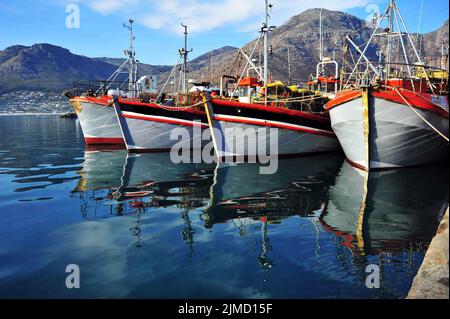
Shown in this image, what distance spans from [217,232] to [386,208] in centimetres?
521

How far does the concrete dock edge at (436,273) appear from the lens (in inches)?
157

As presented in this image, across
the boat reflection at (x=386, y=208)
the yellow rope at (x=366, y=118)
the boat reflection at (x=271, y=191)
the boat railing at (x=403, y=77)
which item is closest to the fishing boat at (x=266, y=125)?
the boat reflection at (x=271, y=191)

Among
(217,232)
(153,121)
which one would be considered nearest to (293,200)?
(217,232)

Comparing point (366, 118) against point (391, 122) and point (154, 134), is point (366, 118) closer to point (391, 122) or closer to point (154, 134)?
point (391, 122)

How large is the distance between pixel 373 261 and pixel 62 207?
344 inches

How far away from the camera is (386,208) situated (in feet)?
33.1

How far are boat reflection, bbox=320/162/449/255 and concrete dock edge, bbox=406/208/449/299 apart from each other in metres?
2.57

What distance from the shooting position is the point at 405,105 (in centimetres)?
1294

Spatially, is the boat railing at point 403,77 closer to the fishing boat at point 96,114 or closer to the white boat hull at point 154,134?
the white boat hull at point 154,134

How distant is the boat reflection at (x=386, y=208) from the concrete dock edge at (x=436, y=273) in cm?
257

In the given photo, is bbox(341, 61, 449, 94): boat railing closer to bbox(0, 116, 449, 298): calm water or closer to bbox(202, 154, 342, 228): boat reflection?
bbox(0, 116, 449, 298): calm water

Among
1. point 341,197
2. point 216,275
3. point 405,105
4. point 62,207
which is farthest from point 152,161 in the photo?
point 216,275

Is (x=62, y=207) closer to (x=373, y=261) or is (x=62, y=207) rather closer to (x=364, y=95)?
(x=373, y=261)

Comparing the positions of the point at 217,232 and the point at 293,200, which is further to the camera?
the point at 293,200
